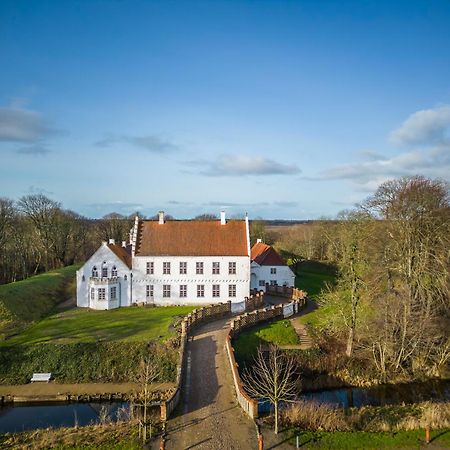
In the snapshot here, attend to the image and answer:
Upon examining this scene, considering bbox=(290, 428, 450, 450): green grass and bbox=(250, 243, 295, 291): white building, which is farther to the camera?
bbox=(250, 243, 295, 291): white building

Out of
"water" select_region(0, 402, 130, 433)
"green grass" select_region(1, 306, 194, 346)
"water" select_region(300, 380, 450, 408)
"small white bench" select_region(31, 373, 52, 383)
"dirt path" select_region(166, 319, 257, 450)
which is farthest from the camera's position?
"green grass" select_region(1, 306, 194, 346)

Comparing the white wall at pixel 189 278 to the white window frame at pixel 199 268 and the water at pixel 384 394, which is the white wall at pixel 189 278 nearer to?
the white window frame at pixel 199 268

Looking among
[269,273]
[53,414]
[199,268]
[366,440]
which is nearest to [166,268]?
[199,268]

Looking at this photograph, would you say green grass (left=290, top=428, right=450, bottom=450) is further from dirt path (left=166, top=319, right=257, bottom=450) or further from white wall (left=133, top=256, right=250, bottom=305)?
white wall (left=133, top=256, right=250, bottom=305)

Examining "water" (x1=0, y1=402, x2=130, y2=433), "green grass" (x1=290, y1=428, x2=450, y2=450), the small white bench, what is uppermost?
"green grass" (x1=290, y1=428, x2=450, y2=450)

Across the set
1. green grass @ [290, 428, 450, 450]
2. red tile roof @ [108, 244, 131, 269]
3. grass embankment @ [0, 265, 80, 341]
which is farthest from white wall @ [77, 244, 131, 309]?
green grass @ [290, 428, 450, 450]

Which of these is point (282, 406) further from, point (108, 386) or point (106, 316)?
point (106, 316)

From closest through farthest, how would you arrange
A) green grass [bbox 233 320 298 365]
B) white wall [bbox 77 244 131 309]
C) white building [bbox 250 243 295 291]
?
green grass [bbox 233 320 298 365]
white wall [bbox 77 244 131 309]
white building [bbox 250 243 295 291]
